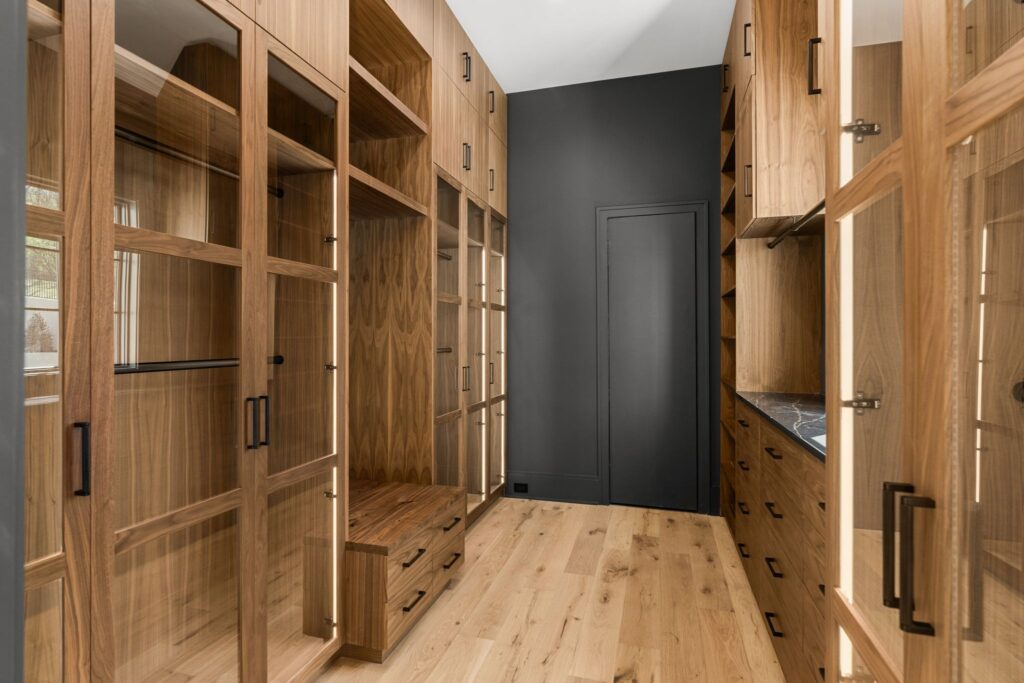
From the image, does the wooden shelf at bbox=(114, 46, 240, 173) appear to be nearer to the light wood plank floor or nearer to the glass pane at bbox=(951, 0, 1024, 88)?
the glass pane at bbox=(951, 0, 1024, 88)

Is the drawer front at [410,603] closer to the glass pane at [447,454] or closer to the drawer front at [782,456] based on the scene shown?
Answer: the glass pane at [447,454]

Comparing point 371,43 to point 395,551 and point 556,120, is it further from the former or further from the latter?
point 395,551

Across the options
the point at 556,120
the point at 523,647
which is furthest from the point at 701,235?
the point at 523,647

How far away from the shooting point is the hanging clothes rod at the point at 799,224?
2.21 metres

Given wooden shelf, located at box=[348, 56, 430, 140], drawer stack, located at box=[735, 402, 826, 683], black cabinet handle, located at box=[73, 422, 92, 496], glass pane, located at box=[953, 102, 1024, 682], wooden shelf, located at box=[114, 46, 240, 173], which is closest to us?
glass pane, located at box=[953, 102, 1024, 682]

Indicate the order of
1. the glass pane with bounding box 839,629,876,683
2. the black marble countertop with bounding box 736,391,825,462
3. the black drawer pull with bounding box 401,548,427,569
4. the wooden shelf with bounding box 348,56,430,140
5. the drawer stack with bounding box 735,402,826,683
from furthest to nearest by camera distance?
the wooden shelf with bounding box 348,56,430,140 < the black drawer pull with bounding box 401,548,427,569 < the black marble countertop with bounding box 736,391,825,462 < the drawer stack with bounding box 735,402,826,683 < the glass pane with bounding box 839,629,876,683

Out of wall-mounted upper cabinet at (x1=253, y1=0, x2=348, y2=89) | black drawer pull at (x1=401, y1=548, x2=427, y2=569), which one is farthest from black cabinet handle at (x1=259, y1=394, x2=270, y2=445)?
wall-mounted upper cabinet at (x1=253, y1=0, x2=348, y2=89)

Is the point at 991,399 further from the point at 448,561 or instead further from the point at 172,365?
the point at 448,561

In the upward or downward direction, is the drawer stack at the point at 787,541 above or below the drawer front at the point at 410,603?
above

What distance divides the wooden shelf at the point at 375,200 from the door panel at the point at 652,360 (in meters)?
1.66

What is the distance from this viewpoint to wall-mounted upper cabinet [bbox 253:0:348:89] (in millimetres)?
1586

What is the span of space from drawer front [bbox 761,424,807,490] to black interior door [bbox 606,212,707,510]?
1.47 meters

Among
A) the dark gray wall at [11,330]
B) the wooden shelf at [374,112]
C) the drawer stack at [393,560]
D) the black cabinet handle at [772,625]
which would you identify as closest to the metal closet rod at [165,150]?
the wooden shelf at [374,112]

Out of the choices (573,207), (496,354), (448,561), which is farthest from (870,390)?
(573,207)
